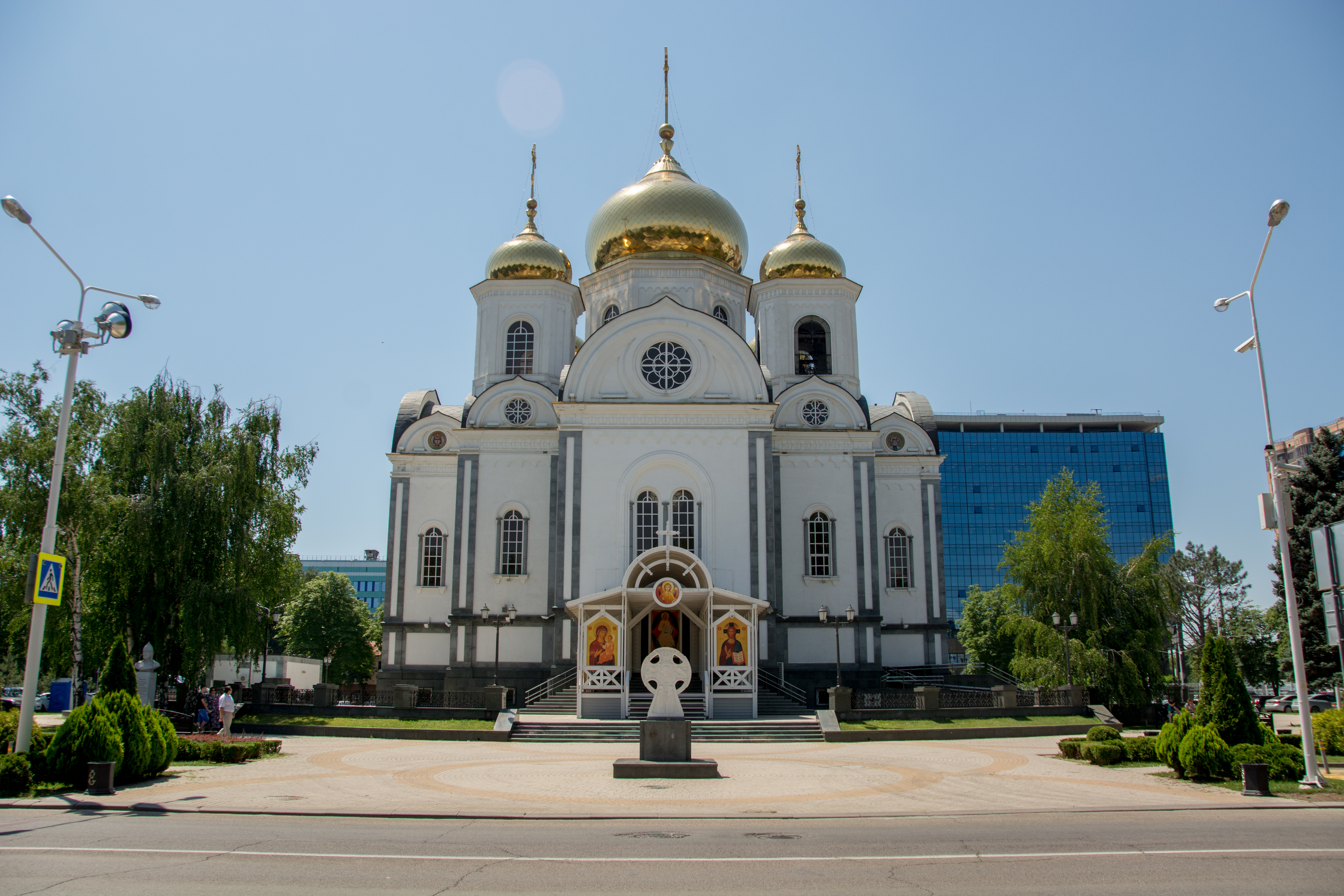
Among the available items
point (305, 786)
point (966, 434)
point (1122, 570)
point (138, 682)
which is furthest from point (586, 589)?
point (966, 434)

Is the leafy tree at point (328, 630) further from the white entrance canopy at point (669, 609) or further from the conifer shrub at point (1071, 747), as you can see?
the conifer shrub at point (1071, 747)

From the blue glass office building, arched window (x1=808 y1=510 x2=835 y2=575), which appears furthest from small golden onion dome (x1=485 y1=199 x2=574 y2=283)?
the blue glass office building

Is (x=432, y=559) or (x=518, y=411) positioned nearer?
(x=518, y=411)

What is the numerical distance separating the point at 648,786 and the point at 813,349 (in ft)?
76.3

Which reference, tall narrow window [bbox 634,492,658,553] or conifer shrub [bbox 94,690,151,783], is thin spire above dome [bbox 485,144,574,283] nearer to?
tall narrow window [bbox 634,492,658,553]

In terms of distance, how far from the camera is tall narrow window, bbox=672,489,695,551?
29.3m

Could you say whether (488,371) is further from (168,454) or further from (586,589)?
(168,454)

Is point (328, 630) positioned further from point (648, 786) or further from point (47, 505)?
point (648, 786)

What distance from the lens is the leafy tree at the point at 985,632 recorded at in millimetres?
50438

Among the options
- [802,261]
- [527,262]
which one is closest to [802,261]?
[802,261]

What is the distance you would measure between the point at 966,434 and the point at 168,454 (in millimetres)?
82425

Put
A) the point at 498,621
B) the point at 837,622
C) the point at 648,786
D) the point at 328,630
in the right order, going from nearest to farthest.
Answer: the point at 648,786, the point at 837,622, the point at 498,621, the point at 328,630

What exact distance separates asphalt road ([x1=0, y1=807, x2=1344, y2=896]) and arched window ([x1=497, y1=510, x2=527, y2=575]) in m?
19.9

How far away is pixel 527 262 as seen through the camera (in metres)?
35.2
